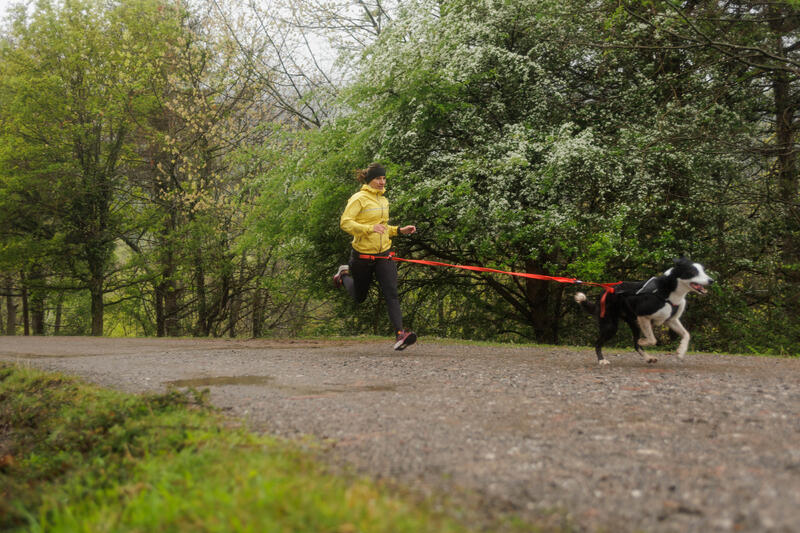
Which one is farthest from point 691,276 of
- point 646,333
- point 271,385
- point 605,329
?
point 271,385

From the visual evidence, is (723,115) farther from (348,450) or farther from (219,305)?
(219,305)

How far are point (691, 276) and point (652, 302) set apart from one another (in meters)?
0.54

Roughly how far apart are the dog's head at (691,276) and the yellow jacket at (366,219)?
3765 millimetres

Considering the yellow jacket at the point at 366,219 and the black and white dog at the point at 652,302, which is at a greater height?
the yellow jacket at the point at 366,219

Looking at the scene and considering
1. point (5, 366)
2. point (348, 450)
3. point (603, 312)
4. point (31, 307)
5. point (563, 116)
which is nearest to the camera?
point (348, 450)

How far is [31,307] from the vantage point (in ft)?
79.5

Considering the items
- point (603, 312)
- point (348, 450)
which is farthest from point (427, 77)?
point (348, 450)

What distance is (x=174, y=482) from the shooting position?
9.35 ft

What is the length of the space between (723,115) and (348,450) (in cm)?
1227

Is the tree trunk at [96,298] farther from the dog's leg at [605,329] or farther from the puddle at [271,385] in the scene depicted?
the dog's leg at [605,329]

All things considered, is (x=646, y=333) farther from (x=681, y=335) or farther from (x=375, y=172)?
(x=375, y=172)

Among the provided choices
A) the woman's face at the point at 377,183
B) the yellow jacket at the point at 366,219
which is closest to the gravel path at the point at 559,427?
the yellow jacket at the point at 366,219

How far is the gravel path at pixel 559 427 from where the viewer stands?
8.12ft

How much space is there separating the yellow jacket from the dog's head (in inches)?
148
